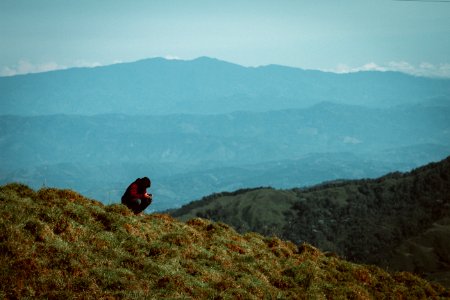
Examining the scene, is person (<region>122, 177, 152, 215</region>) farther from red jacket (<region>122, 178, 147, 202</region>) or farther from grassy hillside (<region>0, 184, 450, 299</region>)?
grassy hillside (<region>0, 184, 450, 299</region>)

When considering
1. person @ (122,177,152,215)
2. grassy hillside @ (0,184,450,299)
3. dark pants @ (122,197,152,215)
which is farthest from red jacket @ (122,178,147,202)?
grassy hillside @ (0,184,450,299)

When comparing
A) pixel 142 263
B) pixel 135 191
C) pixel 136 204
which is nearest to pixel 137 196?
pixel 135 191

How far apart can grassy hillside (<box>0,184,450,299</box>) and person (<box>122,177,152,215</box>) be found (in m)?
0.74

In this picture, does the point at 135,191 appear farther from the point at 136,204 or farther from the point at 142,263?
the point at 142,263

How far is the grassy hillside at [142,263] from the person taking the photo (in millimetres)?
15641

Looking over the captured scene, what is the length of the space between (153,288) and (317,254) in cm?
1522

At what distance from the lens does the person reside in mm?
24688

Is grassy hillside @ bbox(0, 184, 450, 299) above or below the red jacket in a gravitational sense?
below

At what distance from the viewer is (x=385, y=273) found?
1048 inches

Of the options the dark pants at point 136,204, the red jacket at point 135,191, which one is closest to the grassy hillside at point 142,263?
the dark pants at point 136,204

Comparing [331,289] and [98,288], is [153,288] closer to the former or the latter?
[98,288]

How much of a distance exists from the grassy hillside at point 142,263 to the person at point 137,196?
744 mm

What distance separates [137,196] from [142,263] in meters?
7.09

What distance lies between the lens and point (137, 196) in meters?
24.8
